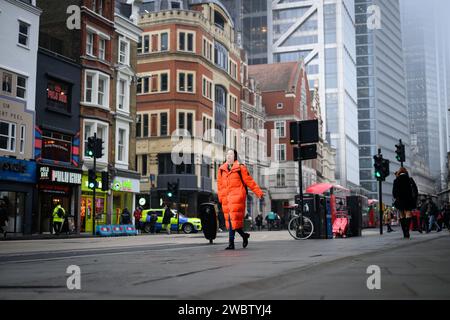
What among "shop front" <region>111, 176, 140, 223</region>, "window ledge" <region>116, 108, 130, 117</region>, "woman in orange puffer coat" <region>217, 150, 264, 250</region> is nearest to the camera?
"woman in orange puffer coat" <region>217, 150, 264, 250</region>

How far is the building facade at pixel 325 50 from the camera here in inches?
4963

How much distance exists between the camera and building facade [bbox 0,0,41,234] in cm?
3122

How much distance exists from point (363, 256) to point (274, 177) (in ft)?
225

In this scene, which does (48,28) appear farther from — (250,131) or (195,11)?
(250,131)

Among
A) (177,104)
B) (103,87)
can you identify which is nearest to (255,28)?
(177,104)

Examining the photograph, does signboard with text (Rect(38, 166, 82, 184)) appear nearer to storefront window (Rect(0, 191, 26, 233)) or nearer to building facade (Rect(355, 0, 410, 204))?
storefront window (Rect(0, 191, 26, 233))

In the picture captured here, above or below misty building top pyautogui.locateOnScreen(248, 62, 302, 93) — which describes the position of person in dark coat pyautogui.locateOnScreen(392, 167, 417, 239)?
below

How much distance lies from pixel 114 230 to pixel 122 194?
11.1 metres

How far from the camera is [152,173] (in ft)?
173

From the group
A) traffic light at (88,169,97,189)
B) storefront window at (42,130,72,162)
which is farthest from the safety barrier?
storefront window at (42,130,72,162)

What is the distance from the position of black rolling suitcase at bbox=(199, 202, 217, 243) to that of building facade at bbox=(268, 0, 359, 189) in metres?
113

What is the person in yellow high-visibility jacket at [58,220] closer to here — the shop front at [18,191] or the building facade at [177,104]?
the shop front at [18,191]

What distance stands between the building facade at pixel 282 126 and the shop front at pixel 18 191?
45.1m
